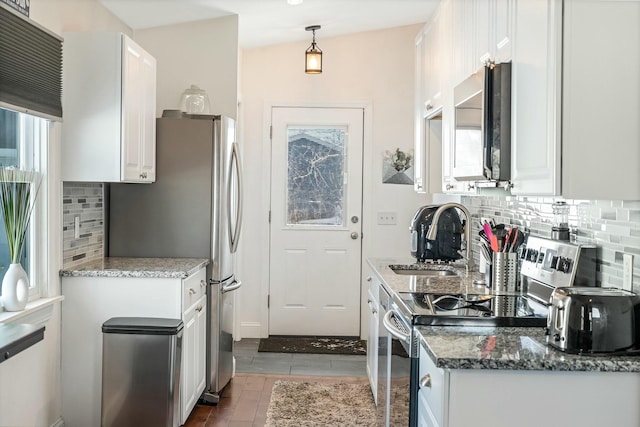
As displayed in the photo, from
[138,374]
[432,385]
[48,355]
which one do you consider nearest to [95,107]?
[48,355]

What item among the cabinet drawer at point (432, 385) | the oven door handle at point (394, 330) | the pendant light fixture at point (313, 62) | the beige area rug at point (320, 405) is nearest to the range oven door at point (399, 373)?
the oven door handle at point (394, 330)

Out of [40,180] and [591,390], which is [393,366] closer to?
[591,390]

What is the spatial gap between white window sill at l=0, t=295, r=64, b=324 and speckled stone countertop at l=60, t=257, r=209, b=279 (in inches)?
7.7

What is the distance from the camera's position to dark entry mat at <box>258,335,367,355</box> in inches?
200

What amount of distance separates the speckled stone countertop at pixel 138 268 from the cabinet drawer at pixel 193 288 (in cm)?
4

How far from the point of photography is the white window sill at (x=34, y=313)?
2648mm

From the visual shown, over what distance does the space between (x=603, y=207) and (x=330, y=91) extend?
3554 millimetres

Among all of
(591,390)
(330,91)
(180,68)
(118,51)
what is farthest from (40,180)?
(330,91)

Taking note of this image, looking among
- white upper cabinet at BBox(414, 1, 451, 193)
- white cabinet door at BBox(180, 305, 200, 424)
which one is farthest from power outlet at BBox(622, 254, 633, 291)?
white cabinet door at BBox(180, 305, 200, 424)

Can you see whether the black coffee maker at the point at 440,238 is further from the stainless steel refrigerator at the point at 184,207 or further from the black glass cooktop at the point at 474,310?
the stainless steel refrigerator at the point at 184,207

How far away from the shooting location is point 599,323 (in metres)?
1.74

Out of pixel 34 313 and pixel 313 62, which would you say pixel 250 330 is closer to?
pixel 313 62

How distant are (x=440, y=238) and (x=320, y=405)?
1299 mm

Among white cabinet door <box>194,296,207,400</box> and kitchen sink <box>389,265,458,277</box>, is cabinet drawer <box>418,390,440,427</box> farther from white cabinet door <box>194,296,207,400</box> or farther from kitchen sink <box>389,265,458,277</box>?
white cabinet door <box>194,296,207,400</box>
